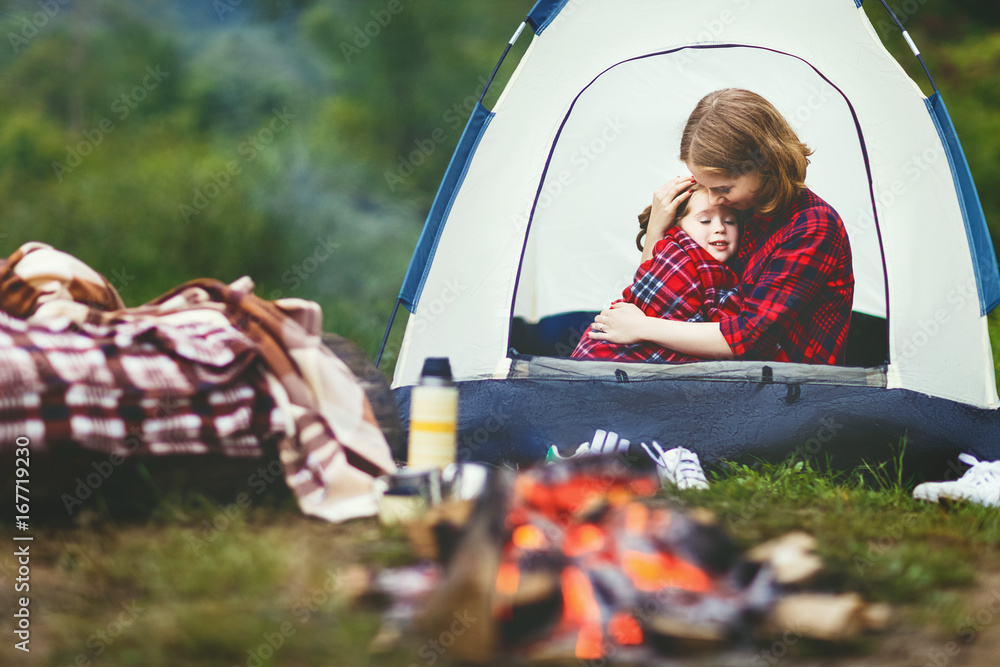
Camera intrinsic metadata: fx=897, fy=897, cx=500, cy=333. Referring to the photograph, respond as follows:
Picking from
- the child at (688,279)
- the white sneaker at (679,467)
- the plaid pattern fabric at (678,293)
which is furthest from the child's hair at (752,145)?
the white sneaker at (679,467)

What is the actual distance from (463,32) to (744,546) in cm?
725

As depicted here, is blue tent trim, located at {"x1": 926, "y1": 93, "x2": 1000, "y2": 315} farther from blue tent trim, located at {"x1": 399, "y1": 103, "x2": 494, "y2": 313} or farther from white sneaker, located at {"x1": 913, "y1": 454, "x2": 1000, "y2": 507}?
blue tent trim, located at {"x1": 399, "y1": 103, "x2": 494, "y2": 313}

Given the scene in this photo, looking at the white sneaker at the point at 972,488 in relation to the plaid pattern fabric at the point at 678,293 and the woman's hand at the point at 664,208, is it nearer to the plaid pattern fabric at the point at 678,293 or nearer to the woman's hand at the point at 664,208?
the plaid pattern fabric at the point at 678,293

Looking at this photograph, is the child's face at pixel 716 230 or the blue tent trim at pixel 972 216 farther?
the child's face at pixel 716 230

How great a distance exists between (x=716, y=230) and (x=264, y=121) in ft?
19.4

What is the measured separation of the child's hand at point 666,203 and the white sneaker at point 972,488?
46.0 inches

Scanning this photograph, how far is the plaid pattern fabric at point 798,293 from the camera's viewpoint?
2.60m

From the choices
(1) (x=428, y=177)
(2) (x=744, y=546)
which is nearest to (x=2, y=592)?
(2) (x=744, y=546)

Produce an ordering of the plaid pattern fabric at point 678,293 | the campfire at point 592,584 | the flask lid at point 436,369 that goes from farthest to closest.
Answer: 1. the plaid pattern fabric at point 678,293
2. the flask lid at point 436,369
3. the campfire at point 592,584

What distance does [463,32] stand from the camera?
8.13 metres

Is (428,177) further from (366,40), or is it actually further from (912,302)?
(912,302)

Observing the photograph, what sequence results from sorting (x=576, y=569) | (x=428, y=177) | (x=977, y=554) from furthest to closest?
(x=428, y=177) → (x=977, y=554) → (x=576, y=569)

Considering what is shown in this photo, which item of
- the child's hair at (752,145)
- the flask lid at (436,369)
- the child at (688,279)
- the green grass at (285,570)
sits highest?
the child's hair at (752,145)

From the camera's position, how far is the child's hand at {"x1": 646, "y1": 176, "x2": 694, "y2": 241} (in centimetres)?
298
